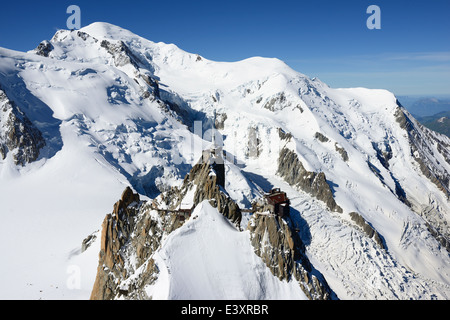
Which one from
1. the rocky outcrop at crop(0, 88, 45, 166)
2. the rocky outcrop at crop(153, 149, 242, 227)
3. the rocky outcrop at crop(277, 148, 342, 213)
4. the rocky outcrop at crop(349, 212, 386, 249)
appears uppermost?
the rocky outcrop at crop(0, 88, 45, 166)

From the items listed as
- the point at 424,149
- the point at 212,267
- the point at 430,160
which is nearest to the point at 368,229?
the point at 212,267

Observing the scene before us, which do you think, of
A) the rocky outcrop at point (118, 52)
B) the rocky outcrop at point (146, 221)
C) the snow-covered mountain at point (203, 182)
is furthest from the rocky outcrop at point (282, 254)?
the rocky outcrop at point (118, 52)

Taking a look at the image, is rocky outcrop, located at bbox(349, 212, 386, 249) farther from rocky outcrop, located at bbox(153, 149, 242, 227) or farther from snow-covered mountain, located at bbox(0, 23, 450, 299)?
rocky outcrop, located at bbox(153, 149, 242, 227)

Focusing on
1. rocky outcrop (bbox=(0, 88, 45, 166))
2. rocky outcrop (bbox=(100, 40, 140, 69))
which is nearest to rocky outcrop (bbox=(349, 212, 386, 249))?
rocky outcrop (bbox=(0, 88, 45, 166))

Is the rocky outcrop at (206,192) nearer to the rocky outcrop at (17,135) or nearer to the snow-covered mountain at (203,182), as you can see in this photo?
the snow-covered mountain at (203,182)

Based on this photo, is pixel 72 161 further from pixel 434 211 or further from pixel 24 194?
pixel 434 211

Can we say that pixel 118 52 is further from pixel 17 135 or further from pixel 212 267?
pixel 212 267
